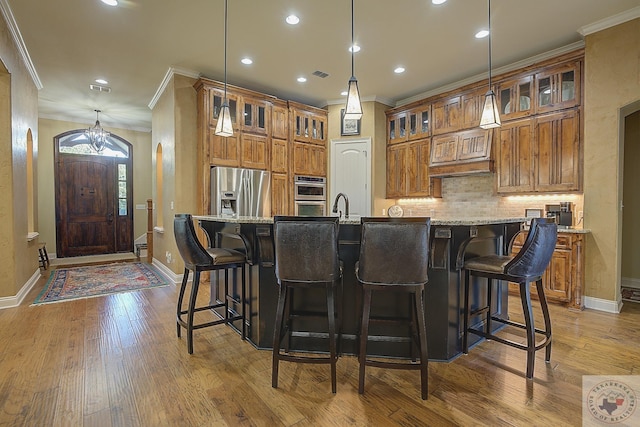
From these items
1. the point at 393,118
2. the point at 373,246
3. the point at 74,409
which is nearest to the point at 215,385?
the point at 74,409

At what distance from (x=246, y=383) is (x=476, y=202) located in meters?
4.38

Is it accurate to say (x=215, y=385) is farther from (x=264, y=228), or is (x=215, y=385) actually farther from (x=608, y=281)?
(x=608, y=281)

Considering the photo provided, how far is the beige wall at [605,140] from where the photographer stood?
10.7ft

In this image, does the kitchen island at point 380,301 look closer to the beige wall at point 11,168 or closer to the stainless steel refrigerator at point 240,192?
the stainless steel refrigerator at point 240,192

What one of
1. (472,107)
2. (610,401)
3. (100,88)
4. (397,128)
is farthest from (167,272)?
(472,107)

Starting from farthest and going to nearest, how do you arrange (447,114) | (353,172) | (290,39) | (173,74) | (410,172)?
(353,172)
(410,172)
(447,114)
(173,74)
(290,39)

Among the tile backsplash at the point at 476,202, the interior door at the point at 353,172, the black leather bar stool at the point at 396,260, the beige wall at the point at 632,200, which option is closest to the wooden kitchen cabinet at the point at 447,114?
the tile backsplash at the point at 476,202

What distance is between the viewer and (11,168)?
11.5 feet

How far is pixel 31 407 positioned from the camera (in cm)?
179

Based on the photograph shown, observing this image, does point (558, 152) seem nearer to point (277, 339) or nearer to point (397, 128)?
point (397, 128)

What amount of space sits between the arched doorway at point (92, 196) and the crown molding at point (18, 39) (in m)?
2.36

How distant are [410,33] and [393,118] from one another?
7.23ft

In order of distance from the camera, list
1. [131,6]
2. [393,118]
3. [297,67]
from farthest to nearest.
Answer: [393,118] < [297,67] < [131,6]

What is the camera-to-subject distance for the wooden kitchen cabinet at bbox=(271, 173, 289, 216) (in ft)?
17.4
